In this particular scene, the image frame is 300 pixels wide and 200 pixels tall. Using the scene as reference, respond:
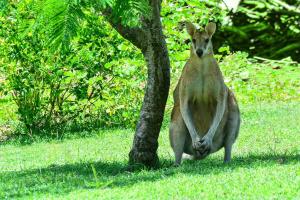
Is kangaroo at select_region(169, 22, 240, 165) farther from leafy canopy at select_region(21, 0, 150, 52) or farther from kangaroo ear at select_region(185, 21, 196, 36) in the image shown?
leafy canopy at select_region(21, 0, 150, 52)

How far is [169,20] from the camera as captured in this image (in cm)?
1166

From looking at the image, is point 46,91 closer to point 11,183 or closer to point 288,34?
point 288,34

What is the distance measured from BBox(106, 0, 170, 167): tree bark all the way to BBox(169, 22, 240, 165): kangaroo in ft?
0.75

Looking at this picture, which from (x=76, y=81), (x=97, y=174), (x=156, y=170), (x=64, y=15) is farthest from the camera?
(x=76, y=81)

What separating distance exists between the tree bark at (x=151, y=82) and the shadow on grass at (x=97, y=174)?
21 cm

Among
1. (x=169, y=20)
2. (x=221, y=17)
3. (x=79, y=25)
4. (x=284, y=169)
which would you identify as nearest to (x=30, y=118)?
(x=169, y=20)

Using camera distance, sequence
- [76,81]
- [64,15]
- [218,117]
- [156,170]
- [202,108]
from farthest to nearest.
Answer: [76,81] → [202,108] → [218,117] → [156,170] → [64,15]

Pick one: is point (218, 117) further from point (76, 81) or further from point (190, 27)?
point (76, 81)

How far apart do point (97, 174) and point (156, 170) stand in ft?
1.86

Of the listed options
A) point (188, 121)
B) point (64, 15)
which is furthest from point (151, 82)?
point (64, 15)

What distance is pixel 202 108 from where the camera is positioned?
7688 mm

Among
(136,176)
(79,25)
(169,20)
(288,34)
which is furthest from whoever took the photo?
(288,34)

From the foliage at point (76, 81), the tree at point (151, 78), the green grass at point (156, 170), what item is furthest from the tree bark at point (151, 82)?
the foliage at point (76, 81)

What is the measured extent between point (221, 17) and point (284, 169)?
657 cm
